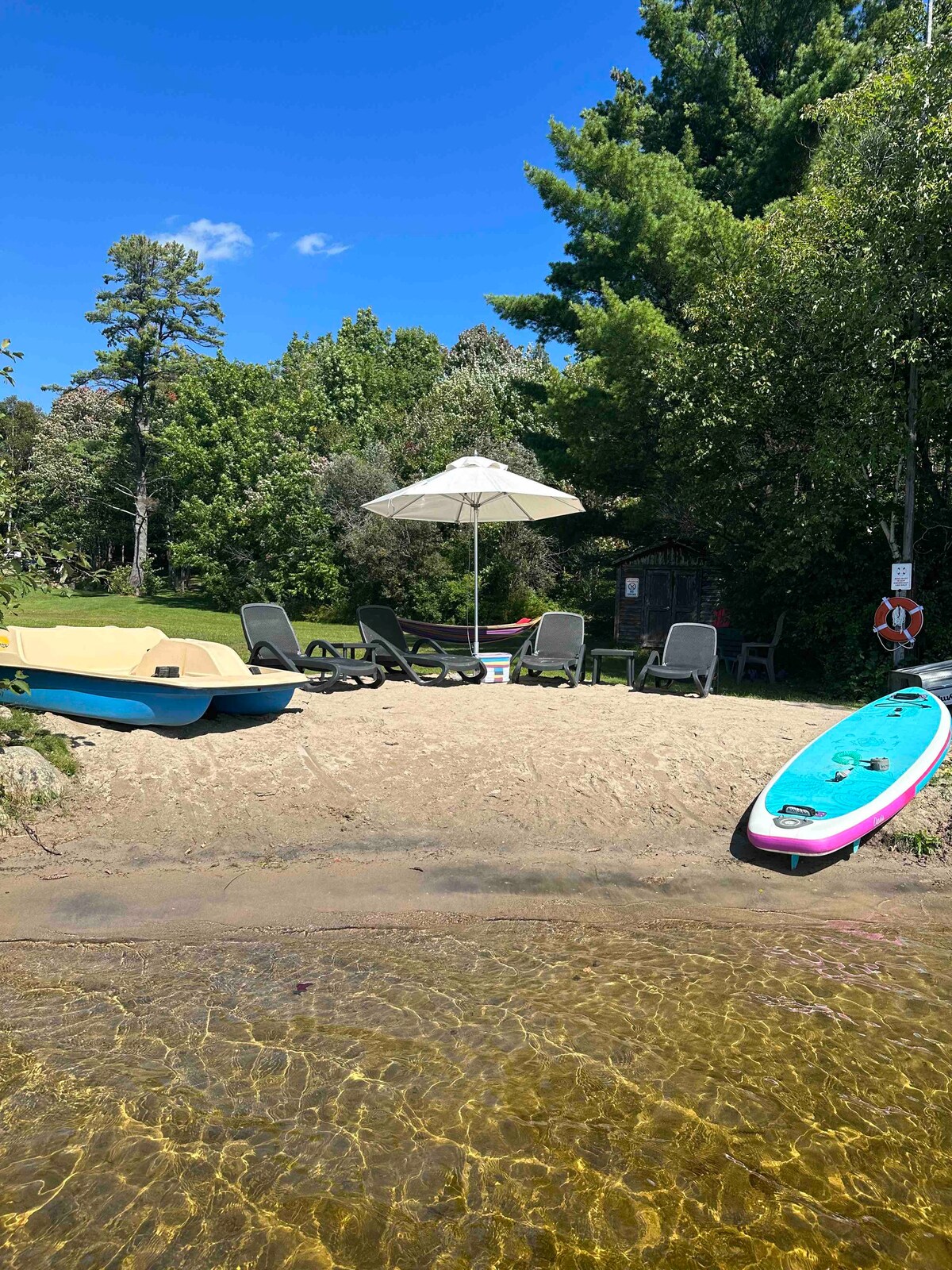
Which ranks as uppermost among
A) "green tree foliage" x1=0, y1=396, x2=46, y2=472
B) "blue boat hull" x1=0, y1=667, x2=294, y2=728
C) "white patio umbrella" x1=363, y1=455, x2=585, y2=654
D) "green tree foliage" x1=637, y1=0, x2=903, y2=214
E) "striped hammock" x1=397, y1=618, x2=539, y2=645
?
"green tree foliage" x1=637, y1=0, x2=903, y2=214

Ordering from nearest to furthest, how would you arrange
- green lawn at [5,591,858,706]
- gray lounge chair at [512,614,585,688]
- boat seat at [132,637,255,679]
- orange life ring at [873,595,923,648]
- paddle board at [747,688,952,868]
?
paddle board at [747,688,952,868], boat seat at [132,637,255,679], gray lounge chair at [512,614,585,688], orange life ring at [873,595,923,648], green lawn at [5,591,858,706]

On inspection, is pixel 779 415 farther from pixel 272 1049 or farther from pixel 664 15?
pixel 664 15

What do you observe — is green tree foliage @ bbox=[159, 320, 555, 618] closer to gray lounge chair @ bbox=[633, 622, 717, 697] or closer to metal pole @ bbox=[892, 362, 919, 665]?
metal pole @ bbox=[892, 362, 919, 665]

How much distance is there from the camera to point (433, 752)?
6805 millimetres

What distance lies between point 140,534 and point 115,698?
28.1 meters

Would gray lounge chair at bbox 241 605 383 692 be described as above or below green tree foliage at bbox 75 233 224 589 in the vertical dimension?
below

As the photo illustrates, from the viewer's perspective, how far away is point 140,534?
32.5 metres

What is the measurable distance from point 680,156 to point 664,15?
366 centimetres

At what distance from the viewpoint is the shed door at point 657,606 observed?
57.9ft

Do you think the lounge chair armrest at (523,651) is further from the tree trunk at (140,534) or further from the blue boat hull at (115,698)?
the tree trunk at (140,534)

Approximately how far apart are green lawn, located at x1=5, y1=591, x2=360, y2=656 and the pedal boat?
5.17 m

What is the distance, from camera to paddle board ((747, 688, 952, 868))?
18.0 feet

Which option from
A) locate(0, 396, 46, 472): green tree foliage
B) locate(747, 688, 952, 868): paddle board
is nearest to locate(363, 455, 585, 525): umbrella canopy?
locate(747, 688, 952, 868): paddle board

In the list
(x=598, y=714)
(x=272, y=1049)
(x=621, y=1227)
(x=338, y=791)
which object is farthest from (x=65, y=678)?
(x=621, y=1227)
